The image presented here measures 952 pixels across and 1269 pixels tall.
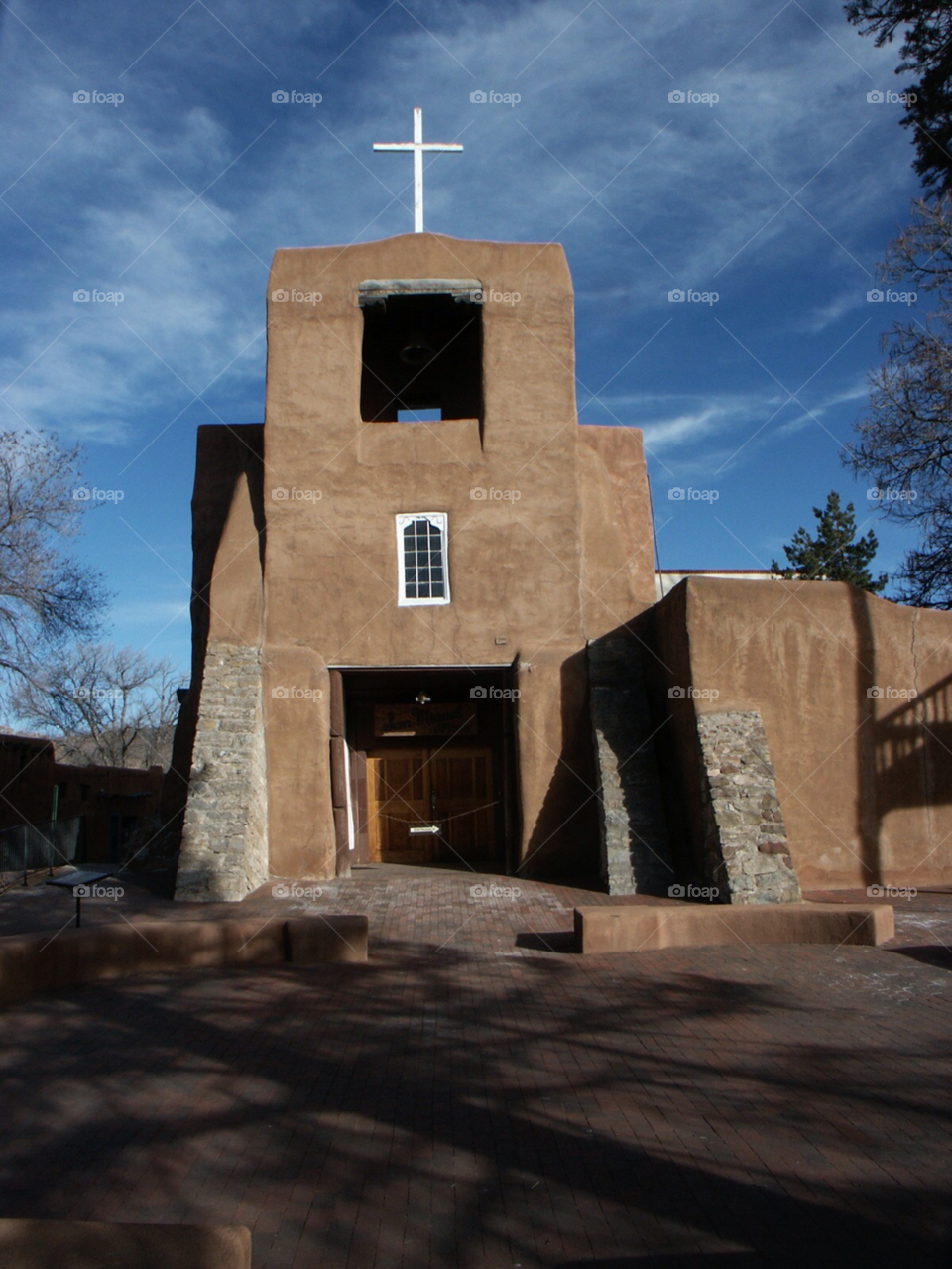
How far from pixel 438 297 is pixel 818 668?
Answer: 8659 mm

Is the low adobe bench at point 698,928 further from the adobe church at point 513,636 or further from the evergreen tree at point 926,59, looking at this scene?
the evergreen tree at point 926,59

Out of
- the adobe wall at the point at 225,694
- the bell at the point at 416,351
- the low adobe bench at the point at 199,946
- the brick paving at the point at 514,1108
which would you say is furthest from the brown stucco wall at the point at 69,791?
the brick paving at the point at 514,1108

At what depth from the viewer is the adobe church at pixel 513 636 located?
13.4 metres

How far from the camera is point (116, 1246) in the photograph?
3.28 m

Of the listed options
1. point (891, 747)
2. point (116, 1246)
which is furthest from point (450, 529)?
point (116, 1246)

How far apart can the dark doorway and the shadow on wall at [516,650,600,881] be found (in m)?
3.55

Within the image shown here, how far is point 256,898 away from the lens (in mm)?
13078

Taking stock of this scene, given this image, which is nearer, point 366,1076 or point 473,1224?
point 473,1224

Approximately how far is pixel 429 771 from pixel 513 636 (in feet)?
15.1

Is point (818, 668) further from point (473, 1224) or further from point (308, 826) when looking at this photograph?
point (473, 1224)

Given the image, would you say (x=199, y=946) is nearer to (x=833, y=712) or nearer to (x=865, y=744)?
(x=833, y=712)

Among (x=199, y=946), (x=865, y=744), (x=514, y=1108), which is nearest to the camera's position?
(x=514, y=1108)

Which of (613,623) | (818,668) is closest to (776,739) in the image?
(818,668)

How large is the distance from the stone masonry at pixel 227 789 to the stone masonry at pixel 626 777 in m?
4.98
